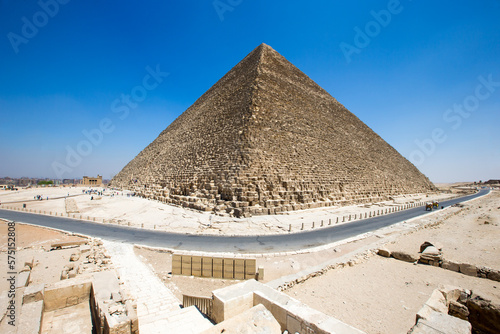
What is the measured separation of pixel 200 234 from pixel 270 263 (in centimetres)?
477

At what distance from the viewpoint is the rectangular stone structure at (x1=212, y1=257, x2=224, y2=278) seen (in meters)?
5.97

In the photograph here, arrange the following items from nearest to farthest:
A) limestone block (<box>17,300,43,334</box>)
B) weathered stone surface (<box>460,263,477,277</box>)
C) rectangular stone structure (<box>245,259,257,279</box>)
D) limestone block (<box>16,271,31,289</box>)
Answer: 1. limestone block (<box>17,300,43,334</box>)
2. limestone block (<box>16,271,31,289</box>)
3. rectangular stone structure (<box>245,259,257,279</box>)
4. weathered stone surface (<box>460,263,477,277</box>)

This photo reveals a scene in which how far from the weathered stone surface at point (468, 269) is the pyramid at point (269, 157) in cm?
983

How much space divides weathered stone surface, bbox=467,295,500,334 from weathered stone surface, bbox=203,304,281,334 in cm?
358

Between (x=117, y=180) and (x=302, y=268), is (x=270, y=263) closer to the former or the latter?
(x=302, y=268)

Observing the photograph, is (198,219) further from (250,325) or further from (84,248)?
(250,325)

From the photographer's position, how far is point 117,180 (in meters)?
37.5

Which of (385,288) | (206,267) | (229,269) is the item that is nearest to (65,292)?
(206,267)

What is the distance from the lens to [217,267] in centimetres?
600

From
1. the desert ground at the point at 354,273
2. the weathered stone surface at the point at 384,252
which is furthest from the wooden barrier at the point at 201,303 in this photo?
the weathered stone surface at the point at 384,252

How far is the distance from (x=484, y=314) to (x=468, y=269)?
11.3 ft

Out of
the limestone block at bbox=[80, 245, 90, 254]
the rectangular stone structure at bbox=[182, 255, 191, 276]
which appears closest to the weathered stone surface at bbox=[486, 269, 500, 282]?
the rectangular stone structure at bbox=[182, 255, 191, 276]

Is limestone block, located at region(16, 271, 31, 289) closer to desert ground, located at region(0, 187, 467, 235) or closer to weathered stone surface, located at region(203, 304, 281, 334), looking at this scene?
weathered stone surface, located at region(203, 304, 281, 334)

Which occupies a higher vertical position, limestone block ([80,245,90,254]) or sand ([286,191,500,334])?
limestone block ([80,245,90,254])
